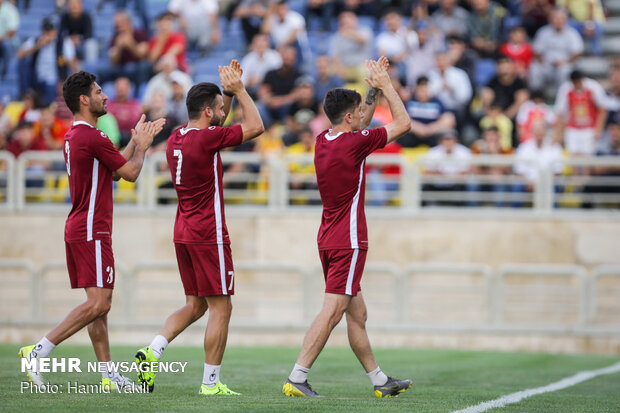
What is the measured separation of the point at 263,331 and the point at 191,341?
111cm

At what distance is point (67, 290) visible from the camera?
18000mm

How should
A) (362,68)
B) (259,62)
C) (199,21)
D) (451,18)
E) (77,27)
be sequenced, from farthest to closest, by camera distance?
(199,21)
(77,27)
(451,18)
(259,62)
(362,68)

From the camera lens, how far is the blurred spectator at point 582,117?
61.9 ft

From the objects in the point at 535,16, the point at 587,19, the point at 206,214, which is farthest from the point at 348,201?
the point at 587,19

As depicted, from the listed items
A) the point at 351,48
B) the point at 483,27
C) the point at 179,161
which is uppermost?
the point at 483,27

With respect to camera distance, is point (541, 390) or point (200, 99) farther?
point (541, 390)

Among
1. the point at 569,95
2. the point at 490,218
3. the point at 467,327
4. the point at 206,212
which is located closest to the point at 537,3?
the point at 569,95

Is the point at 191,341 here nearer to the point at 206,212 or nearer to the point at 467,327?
the point at 467,327

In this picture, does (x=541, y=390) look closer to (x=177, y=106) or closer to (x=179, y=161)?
(x=179, y=161)

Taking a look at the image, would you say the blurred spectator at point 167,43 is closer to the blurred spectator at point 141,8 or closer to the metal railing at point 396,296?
the blurred spectator at point 141,8

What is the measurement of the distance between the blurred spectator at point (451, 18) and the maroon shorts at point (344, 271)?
43.5ft

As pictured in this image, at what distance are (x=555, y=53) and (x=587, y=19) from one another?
1665 millimetres

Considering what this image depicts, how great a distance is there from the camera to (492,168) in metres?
18.2

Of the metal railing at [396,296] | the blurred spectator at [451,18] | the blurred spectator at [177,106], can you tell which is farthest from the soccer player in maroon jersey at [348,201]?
the blurred spectator at [451,18]
